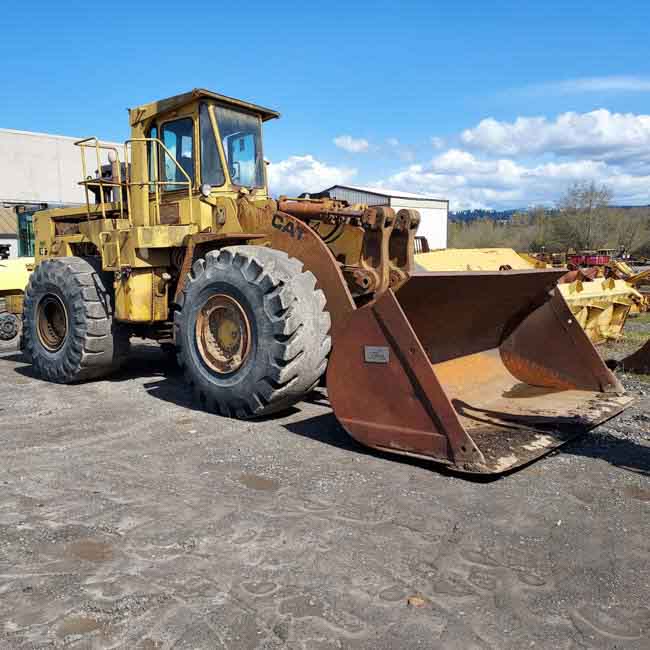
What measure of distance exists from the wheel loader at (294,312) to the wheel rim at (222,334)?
0.01 meters

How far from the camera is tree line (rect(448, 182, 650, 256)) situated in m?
52.3

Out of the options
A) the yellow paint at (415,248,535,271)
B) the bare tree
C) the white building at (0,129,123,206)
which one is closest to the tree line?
the bare tree

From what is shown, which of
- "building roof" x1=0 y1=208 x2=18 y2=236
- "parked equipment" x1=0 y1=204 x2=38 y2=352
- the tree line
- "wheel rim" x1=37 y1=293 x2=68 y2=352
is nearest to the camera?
"wheel rim" x1=37 y1=293 x2=68 y2=352

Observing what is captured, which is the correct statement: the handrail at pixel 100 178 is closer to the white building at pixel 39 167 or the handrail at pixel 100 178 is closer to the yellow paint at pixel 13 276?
the yellow paint at pixel 13 276

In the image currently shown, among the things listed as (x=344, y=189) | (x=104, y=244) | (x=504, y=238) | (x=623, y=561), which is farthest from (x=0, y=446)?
(x=504, y=238)

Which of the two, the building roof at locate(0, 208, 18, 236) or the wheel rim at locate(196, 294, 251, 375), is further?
the building roof at locate(0, 208, 18, 236)

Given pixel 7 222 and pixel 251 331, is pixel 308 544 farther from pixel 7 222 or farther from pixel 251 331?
pixel 7 222

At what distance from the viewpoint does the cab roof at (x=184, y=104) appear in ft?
21.4

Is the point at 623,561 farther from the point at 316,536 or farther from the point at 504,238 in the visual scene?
the point at 504,238

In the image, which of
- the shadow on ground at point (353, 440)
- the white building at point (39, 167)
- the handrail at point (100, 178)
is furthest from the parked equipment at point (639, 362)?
the white building at point (39, 167)

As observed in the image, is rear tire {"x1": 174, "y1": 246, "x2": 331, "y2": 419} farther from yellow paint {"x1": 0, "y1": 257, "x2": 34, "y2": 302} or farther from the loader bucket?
yellow paint {"x1": 0, "y1": 257, "x2": 34, "y2": 302}

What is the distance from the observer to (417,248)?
9789 mm

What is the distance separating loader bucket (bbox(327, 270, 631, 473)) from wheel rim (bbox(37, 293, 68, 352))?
13.7 feet

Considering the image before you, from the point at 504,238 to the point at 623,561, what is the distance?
200 feet
